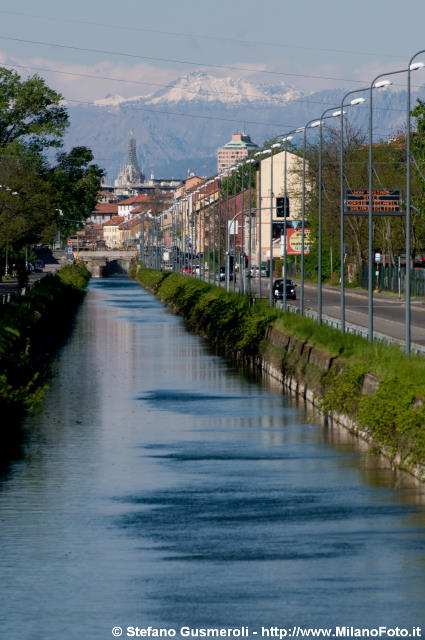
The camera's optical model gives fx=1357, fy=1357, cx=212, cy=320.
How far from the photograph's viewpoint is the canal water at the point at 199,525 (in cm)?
1677

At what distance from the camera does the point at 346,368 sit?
3272cm

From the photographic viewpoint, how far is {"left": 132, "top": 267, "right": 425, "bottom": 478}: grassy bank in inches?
982

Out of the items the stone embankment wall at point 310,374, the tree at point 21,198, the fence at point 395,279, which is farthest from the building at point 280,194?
the stone embankment wall at point 310,374

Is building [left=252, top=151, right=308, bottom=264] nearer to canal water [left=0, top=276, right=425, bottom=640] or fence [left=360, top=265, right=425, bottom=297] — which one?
fence [left=360, top=265, right=425, bottom=297]

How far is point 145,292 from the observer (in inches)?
5595

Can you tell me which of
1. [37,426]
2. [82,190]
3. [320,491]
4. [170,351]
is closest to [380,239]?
[82,190]

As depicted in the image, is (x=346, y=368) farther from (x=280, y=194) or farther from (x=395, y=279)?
(x=280, y=194)

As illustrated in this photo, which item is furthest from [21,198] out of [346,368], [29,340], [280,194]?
[346,368]

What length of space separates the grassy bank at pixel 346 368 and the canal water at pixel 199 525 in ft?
→ 2.71

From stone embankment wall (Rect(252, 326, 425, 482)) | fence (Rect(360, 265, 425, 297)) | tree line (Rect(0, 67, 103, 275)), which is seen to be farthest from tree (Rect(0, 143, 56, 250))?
stone embankment wall (Rect(252, 326, 425, 482))

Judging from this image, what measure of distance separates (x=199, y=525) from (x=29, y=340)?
3235cm

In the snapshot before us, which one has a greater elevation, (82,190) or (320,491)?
(82,190)

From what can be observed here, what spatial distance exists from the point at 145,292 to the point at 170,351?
83083 millimetres

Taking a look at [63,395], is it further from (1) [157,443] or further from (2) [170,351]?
(2) [170,351]
